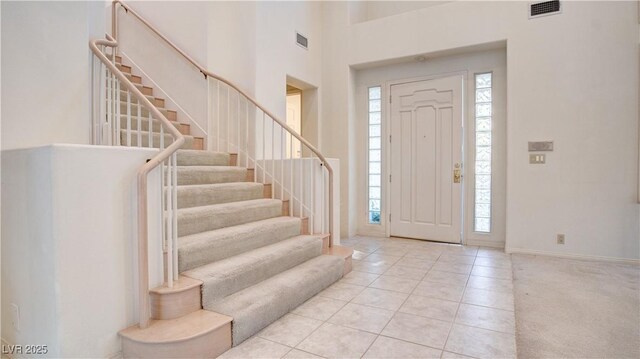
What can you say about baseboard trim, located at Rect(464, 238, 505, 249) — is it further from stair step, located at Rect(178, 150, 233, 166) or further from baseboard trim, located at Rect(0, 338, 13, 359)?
baseboard trim, located at Rect(0, 338, 13, 359)

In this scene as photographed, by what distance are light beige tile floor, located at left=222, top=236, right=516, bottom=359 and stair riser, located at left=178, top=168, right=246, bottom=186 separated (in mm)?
1579

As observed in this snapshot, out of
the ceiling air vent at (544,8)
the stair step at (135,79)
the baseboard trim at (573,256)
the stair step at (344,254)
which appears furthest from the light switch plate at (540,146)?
the stair step at (135,79)

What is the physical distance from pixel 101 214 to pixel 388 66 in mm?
4427

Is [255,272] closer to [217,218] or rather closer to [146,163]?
[217,218]

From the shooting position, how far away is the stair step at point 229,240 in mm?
2344

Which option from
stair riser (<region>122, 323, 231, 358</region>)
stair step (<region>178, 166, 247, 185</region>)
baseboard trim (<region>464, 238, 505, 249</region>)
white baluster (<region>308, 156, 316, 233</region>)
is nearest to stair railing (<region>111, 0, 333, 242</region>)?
white baluster (<region>308, 156, 316, 233</region>)

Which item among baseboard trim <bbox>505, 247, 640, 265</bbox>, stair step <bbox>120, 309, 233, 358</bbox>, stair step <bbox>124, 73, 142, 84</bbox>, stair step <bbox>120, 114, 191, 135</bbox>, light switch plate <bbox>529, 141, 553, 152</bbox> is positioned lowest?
baseboard trim <bbox>505, 247, 640, 265</bbox>

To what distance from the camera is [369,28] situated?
5027mm

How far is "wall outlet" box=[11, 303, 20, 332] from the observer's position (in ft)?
6.29

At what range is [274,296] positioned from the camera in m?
2.42

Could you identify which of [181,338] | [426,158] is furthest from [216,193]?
[426,158]

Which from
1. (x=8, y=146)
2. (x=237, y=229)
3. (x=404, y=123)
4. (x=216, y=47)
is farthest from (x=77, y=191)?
(x=404, y=123)

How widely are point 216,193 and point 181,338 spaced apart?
5.24ft

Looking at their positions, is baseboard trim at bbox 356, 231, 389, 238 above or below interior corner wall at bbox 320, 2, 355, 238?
below
